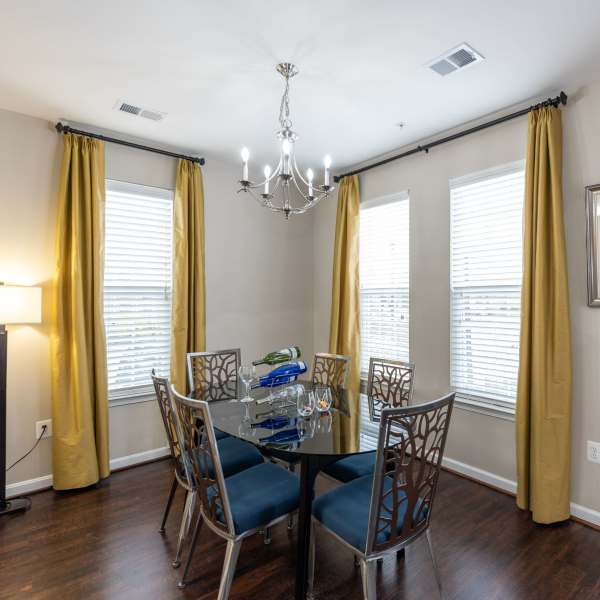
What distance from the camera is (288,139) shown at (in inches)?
95.3

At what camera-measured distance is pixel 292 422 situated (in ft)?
7.33

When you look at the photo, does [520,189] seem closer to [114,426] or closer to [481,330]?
[481,330]

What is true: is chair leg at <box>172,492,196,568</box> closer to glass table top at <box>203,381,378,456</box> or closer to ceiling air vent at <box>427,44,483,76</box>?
glass table top at <box>203,381,378,456</box>

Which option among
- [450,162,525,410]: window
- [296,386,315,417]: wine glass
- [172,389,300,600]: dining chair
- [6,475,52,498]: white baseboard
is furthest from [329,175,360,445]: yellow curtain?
[6,475,52,498]: white baseboard

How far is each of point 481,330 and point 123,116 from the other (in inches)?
132

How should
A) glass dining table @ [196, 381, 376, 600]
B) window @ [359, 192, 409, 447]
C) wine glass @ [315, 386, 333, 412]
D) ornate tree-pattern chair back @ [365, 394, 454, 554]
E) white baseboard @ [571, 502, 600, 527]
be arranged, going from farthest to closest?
window @ [359, 192, 409, 447] < white baseboard @ [571, 502, 600, 527] < wine glass @ [315, 386, 333, 412] < glass dining table @ [196, 381, 376, 600] < ornate tree-pattern chair back @ [365, 394, 454, 554]

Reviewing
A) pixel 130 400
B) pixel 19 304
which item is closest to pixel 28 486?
pixel 130 400

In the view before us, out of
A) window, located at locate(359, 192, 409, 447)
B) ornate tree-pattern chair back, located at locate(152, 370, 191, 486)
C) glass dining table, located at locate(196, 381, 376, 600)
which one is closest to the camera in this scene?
glass dining table, located at locate(196, 381, 376, 600)

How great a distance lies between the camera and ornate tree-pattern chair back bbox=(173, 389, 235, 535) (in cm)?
178

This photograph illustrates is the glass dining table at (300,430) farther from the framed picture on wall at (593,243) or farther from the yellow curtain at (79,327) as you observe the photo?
the framed picture on wall at (593,243)

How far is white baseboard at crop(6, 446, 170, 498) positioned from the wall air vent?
2.89 metres

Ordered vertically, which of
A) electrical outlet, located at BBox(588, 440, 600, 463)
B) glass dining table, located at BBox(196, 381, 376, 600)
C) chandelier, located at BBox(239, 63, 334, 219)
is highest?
chandelier, located at BBox(239, 63, 334, 219)

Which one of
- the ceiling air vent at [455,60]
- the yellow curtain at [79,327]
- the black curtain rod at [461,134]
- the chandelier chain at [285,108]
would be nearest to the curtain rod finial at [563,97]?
the black curtain rod at [461,134]

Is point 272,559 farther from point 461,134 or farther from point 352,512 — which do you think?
point 461,134
